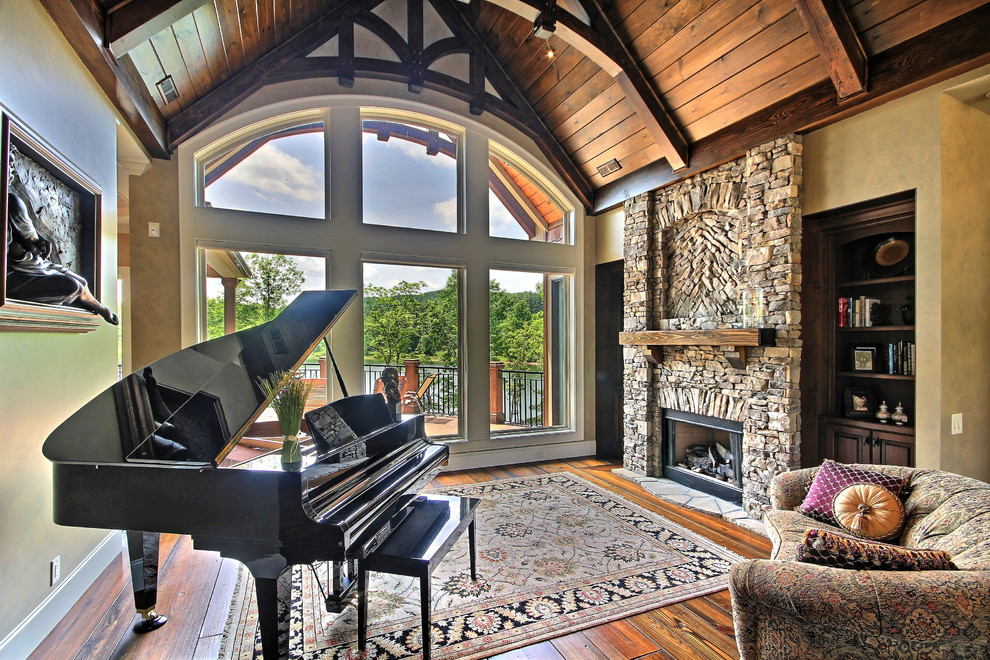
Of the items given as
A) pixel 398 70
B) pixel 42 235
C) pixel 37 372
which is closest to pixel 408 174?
pixel 398 70

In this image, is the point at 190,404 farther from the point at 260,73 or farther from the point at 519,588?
the point at 260,73

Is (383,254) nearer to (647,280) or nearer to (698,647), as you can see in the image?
(647,280)

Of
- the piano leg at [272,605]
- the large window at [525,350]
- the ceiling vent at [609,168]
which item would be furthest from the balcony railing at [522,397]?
the piano leg at [272,605]

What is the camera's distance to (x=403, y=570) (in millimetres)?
2127

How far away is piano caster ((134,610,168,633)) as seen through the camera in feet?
7.98

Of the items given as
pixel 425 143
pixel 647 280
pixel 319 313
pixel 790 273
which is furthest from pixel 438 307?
pixel 790 273

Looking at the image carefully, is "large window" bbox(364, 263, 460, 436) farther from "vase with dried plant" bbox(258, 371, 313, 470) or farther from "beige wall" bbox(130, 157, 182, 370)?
"vase with dried plant" bbox(258, 371, 313, 470)

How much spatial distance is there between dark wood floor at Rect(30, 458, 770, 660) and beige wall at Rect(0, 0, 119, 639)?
0.26 meters

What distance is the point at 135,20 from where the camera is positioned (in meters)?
2.69

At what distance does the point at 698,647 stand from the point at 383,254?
4310 millimetres

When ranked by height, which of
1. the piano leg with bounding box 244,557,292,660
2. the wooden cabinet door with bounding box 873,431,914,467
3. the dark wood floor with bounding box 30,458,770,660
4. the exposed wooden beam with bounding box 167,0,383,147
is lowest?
the dark wood floor with bounding box 30,458,770,660

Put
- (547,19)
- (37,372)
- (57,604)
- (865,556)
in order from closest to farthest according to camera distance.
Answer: (865,556)
(37,372)
(57,604)
(547,19)

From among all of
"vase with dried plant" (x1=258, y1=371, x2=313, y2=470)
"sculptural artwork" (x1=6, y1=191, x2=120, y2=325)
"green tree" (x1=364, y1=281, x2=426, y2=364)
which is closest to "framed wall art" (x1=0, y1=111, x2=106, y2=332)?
"sculptural artwork" (x1=6, y1=191, x2=120, y2=325)

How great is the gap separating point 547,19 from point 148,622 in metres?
4.89
